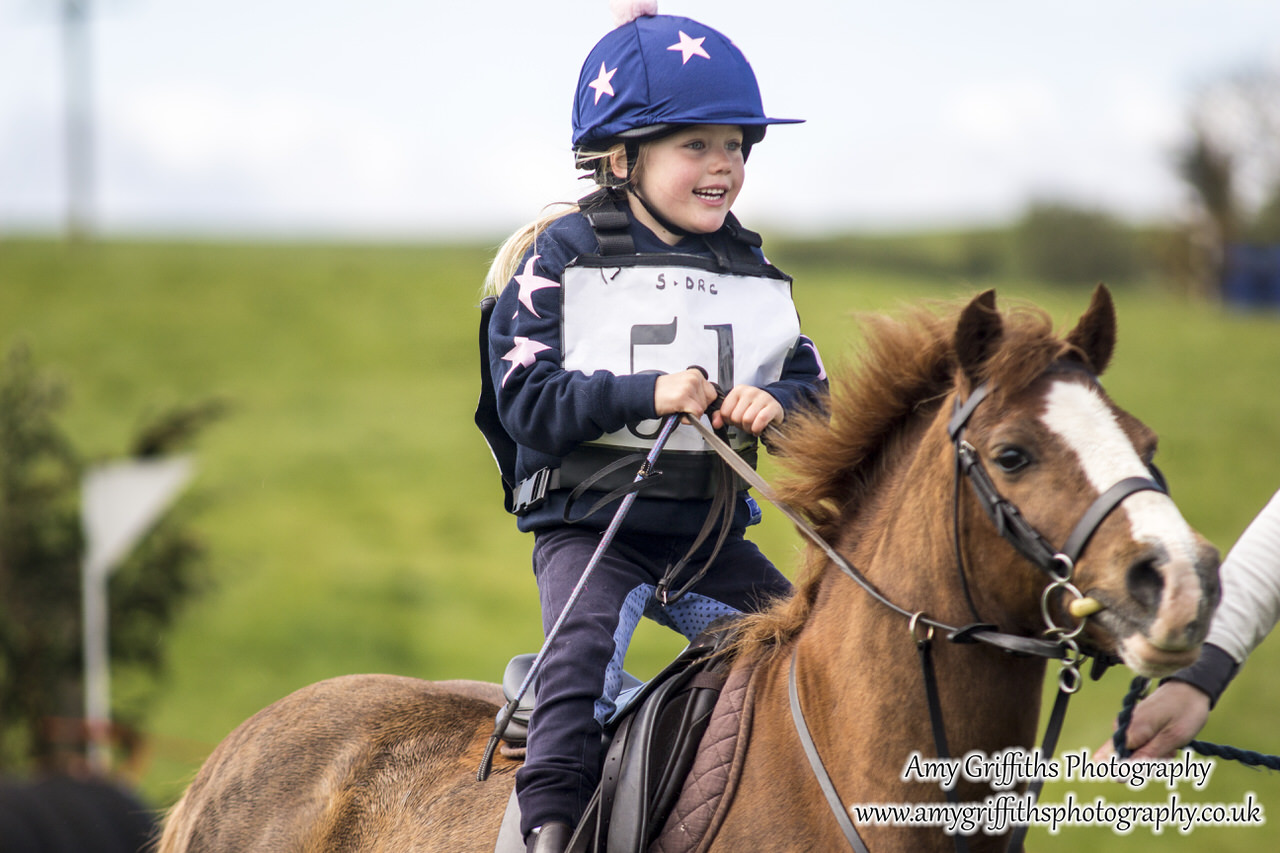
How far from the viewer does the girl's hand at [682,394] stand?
2.76 metres

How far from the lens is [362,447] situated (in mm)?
28062

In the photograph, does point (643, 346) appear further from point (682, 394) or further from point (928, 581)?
point (928, 581)

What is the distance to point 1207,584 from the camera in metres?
1.93

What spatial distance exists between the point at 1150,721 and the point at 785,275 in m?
1.45

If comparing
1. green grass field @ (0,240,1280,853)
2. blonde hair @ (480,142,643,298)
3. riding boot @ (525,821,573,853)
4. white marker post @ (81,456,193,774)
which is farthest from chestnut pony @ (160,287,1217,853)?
green grass field @ (0,240,1280,853)

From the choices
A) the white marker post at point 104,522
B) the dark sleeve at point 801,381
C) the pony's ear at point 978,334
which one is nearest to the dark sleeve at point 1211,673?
the pony's ear at point 978,334

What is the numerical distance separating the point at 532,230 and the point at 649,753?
4.87 ft

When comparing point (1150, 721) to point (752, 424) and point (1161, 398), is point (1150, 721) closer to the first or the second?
point (752, 424)

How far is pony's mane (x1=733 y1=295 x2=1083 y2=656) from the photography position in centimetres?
254

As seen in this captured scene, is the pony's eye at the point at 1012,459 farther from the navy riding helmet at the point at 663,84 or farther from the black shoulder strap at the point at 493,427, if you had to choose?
the black shoulder strap at the point at 493,427

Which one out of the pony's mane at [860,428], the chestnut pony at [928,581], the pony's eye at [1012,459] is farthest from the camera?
the pony's mane at [860,428]

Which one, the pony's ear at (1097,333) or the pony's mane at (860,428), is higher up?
the pony's ear at (1097,333)

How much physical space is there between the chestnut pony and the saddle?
0.21 feet

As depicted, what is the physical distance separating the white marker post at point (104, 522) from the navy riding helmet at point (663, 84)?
264 inches
